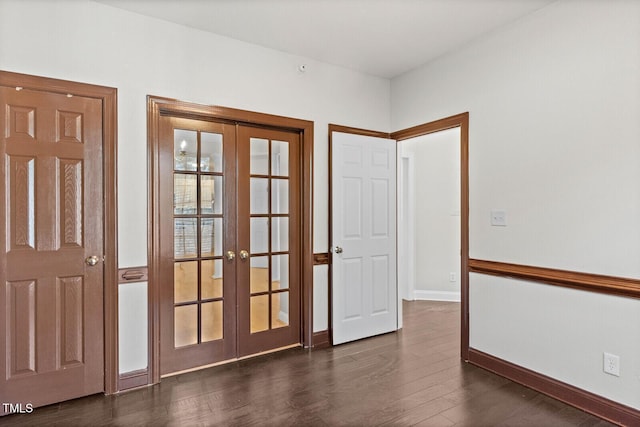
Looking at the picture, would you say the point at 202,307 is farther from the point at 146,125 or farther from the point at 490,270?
the point at 490,270

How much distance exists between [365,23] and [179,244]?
2.31 m

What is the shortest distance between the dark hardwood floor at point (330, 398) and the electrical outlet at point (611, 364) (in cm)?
31

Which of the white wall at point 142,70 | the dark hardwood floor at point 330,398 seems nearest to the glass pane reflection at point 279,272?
the white wall at point 142,70

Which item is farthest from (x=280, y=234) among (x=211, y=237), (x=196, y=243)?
(x=196, y=243)

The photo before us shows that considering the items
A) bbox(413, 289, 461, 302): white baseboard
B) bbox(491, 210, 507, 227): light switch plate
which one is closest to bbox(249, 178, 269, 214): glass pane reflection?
bbox(491, 210, 507, 227): light switch plate

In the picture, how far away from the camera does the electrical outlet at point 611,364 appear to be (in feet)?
7.24

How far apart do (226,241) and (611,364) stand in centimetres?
286

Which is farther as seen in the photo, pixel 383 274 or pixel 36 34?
pixel 383 274

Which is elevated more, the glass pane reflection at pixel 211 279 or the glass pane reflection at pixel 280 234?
the glass pane reflection at pixel 280 234

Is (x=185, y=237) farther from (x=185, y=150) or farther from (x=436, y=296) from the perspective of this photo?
(x=436, y=296)

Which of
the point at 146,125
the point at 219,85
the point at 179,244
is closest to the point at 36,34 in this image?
the point at 146,125

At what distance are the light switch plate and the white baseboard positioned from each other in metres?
2.53

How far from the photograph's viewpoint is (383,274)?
3834mm

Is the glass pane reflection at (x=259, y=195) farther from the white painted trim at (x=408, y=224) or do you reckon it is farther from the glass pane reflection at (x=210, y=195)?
the white painted trim at (x=408, y=224)
